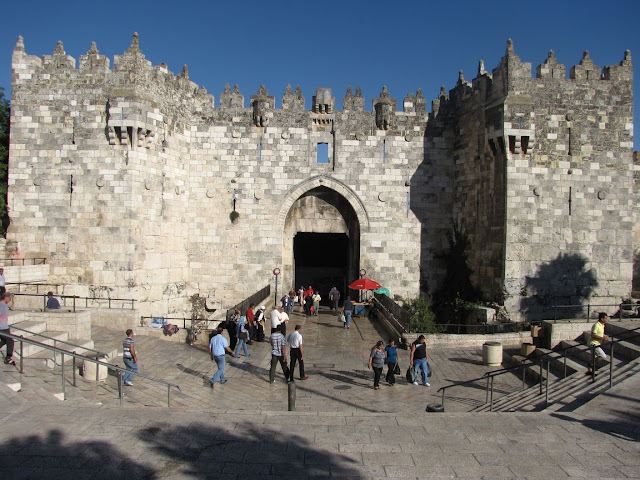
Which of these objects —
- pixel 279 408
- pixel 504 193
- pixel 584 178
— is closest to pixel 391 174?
pixel 504 193

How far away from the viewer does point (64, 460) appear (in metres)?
6.25

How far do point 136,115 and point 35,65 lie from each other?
4477mm

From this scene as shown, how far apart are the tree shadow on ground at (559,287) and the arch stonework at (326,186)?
7.05 meters

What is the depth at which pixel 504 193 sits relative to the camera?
18.7 m

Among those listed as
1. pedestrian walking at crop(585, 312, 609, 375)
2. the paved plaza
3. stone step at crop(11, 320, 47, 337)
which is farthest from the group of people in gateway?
pedestrian walking at crop(585, 312, 609, 375)

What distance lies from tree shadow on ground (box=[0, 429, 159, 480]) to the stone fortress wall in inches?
466

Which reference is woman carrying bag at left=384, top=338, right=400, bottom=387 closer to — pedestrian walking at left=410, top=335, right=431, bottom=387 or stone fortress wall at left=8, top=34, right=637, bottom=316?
pedestrian walking at left=410, top=335, right=431, bottom=387

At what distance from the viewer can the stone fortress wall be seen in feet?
60.1

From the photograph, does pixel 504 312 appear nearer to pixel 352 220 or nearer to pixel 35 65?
pixel 352 220

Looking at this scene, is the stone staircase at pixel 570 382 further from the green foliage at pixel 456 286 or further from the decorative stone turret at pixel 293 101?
the decorative stone turret at pixel 293 101

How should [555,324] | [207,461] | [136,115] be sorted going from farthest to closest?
1. [136,115]
2. [555,324]
3. [207,461]

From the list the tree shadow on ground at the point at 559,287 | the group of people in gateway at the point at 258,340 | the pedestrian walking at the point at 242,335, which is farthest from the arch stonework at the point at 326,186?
the pedestrian walking at the point at 242,335

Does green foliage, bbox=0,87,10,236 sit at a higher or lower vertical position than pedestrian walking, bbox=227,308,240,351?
higher

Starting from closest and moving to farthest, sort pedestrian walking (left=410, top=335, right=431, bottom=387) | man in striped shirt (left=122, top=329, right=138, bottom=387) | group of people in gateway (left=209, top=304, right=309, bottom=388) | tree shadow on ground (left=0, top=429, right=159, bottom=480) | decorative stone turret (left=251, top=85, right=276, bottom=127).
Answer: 1. tree shadow on ground (left=0, top=429, right=159, bottom=480)
2. man in striped shirt (left=122, top=329, right=138, bottom=387)
3. group of people in gateway (left=209, top=304, right=309, bottom=388)
4. pedestrian walking (left=410, top=335, right=431, bottom=387)
5. decorative stone turret (left=251, top=85, right=276, bottom=127)
